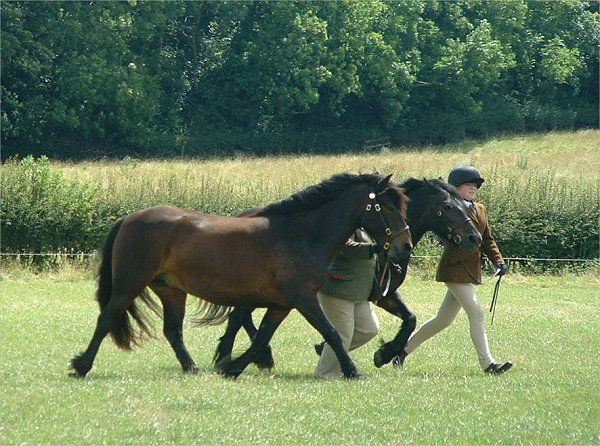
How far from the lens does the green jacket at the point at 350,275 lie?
1220 cm

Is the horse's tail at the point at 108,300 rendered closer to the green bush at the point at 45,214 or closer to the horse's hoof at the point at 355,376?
the horse's hoof at the point at 355,376

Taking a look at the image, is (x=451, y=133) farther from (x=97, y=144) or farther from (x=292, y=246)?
(x=292, y=246)

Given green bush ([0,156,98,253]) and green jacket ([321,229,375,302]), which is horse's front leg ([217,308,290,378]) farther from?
green bush ([0,156,98,253])

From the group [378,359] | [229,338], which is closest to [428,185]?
[378,359]

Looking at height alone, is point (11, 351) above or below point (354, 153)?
above

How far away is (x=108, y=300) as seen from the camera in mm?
12133

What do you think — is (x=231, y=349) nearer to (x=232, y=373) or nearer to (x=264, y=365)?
(x=264, y=365)

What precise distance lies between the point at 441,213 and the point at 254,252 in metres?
2.30

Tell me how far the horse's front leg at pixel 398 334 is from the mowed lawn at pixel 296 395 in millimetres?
170

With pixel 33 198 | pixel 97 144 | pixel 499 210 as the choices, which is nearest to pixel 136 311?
pixel 33 198

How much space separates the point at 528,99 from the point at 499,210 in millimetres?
44451

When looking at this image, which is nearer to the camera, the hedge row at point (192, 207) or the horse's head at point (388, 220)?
the horse's head at point (388, 220)

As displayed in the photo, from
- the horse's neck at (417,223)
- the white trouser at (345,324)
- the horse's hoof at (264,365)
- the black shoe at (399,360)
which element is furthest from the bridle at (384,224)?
the horse's hoof at (264,365)

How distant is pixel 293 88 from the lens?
64562mm
